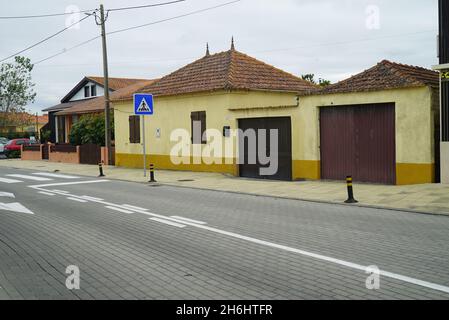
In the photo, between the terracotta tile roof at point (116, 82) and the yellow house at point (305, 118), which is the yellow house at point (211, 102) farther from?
the terracotta tile roof at point (116, 82)

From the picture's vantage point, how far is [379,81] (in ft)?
50.9

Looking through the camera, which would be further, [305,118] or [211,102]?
[211,102]

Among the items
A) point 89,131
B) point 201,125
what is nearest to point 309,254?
point 201,125

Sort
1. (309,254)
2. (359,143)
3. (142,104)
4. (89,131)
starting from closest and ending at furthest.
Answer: (309,254) < (359,143) < (142,104) < (89,131)

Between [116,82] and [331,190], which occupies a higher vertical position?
[116,82]

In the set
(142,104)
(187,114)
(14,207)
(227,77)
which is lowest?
(14,207)

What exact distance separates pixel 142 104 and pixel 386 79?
905 cm

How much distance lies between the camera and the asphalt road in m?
5.60

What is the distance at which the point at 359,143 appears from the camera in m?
15.9

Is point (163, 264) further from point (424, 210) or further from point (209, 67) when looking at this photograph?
point (209, 67)

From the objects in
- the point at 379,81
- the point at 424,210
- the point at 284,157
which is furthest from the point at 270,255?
the point at 284,157

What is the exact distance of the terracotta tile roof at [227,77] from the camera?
21.8 meters

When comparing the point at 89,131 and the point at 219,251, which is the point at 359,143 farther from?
the point at 89,131
